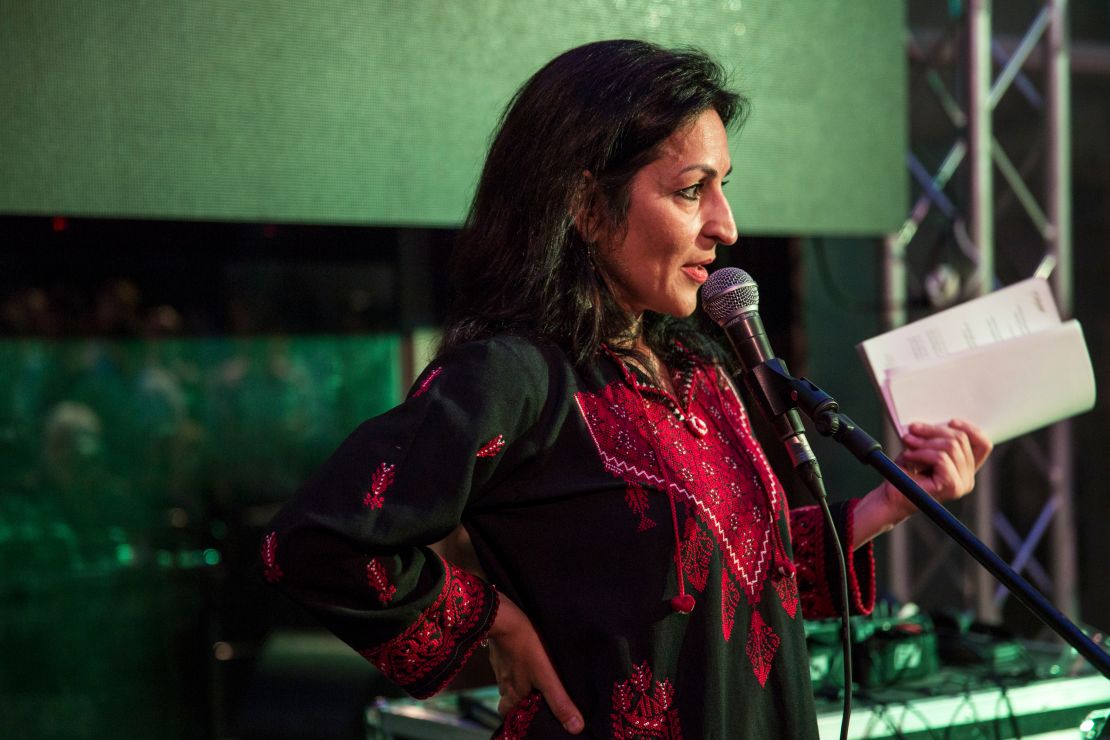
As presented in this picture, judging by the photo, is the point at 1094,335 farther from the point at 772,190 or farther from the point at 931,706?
the point at 931,706

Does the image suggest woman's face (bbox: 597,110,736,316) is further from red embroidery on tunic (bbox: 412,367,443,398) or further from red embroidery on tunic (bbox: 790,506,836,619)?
red embroidery on tunic (bbox: 790,506,836,619)

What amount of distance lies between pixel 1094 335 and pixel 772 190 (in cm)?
275

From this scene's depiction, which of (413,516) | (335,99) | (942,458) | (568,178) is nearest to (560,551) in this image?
(413,516)

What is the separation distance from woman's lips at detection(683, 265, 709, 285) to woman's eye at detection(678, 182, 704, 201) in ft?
0.27

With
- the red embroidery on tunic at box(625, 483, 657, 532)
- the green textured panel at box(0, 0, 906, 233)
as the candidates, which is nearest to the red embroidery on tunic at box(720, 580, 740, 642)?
the red embroidery on tunic at box(625, 483, 657, 532)

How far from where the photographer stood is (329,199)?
2.62 metres

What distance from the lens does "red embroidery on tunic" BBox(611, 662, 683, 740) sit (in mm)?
1282

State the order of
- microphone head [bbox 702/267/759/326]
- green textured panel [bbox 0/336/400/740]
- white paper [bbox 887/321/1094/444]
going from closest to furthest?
microphone head [bbox 702/267/759/326] < white paper [bbox 887/321/1094/444] < green textured panel [bbox 0/336/400/740]

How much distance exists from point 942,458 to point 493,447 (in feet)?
2.04

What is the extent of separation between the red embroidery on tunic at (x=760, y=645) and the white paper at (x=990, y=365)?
1.24 feet

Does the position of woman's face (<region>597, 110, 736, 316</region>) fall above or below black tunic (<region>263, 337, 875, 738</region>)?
above

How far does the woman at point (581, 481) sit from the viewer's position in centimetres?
124

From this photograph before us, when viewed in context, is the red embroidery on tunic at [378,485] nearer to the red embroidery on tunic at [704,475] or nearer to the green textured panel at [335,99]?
the red embroidery on tunic at [704,475]

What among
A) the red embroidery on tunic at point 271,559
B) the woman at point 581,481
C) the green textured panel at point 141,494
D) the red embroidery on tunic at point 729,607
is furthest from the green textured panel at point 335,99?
the red embroidery on tunic at point 729,607
